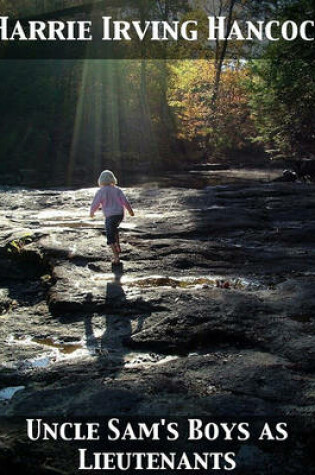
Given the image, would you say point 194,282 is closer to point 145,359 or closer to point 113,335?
point 113,335

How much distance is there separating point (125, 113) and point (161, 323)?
1479 inches

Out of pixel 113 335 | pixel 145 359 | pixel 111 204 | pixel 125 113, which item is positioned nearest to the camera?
pixel 145 359

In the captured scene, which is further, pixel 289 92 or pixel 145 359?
pixel 289 92

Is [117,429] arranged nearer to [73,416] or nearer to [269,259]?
[73,416]

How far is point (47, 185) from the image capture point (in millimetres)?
22234

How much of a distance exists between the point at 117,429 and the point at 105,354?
136cm

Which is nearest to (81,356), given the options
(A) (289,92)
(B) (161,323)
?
(B) (161,323)

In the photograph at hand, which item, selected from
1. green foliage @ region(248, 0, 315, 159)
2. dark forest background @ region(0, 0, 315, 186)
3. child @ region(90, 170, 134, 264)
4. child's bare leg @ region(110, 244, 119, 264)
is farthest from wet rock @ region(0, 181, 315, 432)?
dark forest background @ region(0, 0, 315, 186)

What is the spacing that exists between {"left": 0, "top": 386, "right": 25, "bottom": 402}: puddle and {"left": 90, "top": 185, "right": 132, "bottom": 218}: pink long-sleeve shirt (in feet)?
14.2

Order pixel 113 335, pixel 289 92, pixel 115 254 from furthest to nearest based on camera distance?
pixel 289 92 < pixel 115 254 < pixel 113 335

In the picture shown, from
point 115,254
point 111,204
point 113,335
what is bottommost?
point 113,335

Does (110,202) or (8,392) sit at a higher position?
(110,202)

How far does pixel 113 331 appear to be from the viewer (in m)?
5.16

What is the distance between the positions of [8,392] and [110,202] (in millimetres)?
4552
